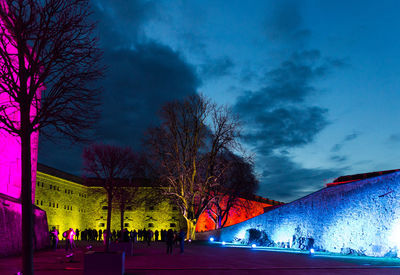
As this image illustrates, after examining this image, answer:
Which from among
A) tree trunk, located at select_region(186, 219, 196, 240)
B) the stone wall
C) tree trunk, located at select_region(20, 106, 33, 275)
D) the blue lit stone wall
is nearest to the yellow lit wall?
tree trunk, located at select_region(186, 219, 196, 240)

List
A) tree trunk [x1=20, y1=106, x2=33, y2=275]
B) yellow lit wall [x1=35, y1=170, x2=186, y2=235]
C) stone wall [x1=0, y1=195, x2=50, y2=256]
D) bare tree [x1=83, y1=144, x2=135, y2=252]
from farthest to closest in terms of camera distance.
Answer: yellow lit wall [x1=35, y1=170, x2=186, y2=235], bare tree [x1=83, y1=144, x2=135, y2=252], stone wall [x1=0, y1=195, x2=50, y2=256], tree trunk [x1=20, y1=106, x2=33, y2=275]

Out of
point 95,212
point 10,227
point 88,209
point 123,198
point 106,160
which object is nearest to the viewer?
point 10,227

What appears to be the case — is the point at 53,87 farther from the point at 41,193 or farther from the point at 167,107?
the point at 41,193

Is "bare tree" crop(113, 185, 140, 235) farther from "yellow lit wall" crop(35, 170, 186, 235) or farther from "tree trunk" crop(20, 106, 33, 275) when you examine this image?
"tree trunk" crop(20, 106, 33, 275)

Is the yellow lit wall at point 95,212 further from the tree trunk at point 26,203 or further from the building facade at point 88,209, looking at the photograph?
the tree trunk at point 26,203

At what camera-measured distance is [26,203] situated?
8.52 metres

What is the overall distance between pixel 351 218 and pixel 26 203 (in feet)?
60.6

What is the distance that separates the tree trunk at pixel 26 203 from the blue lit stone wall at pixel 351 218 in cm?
1717

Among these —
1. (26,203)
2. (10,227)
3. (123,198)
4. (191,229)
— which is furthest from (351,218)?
(123,198)

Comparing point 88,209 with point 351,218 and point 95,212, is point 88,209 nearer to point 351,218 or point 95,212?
point 95,212

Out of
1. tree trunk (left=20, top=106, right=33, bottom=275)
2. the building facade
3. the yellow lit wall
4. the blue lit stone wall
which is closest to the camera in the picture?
→ tree trunk (left=20, top=106, right=33, bottom=275)

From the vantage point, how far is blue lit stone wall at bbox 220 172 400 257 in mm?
19891

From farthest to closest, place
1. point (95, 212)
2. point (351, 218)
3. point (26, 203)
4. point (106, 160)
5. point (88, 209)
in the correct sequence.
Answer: point (95, 212)
point (88, 209)
point (106, 160)
point (351, 218)
point (26, 203)

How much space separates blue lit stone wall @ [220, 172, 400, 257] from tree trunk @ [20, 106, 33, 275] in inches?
676
